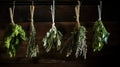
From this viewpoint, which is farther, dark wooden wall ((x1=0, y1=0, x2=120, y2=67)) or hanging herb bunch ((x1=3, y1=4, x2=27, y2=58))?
dark wooden wall ((x1=0, y1=0, x2=120, y2=67))

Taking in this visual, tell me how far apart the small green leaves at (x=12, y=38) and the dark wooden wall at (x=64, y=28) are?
360 mm

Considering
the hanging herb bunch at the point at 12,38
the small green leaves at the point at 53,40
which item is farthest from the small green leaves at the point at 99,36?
the hanging herb bunch at the point at 12,38

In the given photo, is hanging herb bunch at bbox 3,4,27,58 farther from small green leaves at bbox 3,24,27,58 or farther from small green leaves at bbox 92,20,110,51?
small green leaves at bbox 92,20,110,51

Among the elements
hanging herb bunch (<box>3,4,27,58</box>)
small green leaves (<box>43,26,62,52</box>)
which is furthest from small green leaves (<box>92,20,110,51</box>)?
hanging herb bunch (<box>3,4,27,58</box>)

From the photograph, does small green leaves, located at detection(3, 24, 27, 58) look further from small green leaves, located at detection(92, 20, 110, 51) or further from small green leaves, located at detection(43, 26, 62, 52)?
small green leaves, located at detection(92, 20, 110, 51)

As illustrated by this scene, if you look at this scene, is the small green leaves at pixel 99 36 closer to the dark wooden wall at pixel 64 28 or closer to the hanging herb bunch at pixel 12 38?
the dark wooden wall at pixel 64 28

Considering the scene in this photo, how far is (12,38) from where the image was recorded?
216 cm

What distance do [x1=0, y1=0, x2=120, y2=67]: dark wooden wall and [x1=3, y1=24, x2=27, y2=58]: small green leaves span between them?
36 centimetres

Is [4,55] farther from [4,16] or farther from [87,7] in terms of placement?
[87,7]

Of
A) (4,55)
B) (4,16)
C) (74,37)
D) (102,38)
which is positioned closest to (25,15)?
(4,16)

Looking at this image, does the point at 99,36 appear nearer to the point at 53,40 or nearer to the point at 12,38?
the point at 53,40

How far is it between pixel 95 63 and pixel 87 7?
1.61ft

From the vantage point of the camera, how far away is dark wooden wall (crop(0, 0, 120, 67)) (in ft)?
8.32

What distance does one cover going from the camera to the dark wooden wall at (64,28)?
2.54 m
